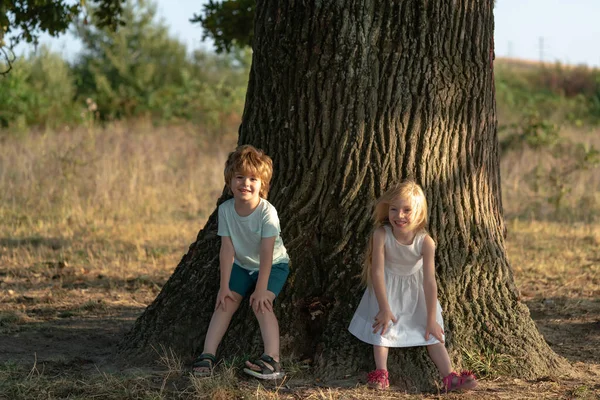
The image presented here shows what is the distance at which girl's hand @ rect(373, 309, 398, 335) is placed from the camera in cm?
438

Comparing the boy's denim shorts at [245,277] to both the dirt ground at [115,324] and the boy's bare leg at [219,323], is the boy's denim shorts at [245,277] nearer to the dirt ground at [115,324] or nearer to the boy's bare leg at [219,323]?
the boy's bare leg at [219,323]

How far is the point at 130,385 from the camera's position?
436cm

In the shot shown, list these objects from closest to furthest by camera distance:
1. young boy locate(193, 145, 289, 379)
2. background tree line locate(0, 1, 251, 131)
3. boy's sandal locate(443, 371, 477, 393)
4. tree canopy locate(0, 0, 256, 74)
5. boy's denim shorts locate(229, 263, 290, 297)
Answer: boy's sandal locate(443, 371, 477, 393) < young boy locate(193, 145, 289, 379) < boy's denim shorts locate(229, 263, 290, 297) < tree canopy locate(0, 0, 256, 74) < background tree line locate(0, 1, 251, 131)

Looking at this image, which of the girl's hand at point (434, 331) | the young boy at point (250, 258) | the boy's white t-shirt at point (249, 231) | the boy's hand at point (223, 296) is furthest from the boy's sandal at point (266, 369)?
the girl's hand at point (434, 331)

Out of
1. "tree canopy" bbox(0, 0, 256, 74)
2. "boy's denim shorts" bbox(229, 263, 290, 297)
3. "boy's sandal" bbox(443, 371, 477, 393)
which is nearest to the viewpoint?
"boy's sandal" bbox(443, 371, 477, 393)

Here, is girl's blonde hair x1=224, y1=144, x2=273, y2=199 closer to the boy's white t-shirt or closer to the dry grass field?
the boy's white t-shirt

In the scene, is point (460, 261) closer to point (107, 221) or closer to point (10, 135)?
point (107, 221)

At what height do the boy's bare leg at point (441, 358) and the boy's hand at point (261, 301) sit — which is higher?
the boy's hand at point (261, 301)

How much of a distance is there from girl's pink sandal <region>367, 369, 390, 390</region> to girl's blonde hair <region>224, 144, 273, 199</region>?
3.84 ft

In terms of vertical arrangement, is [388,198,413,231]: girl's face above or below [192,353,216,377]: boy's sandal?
above

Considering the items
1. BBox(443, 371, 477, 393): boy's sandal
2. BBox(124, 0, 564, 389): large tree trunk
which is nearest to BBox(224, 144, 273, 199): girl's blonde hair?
BBox(124, 0, 564, 389): large tree trunk

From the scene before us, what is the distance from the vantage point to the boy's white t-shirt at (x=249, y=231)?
4.48m

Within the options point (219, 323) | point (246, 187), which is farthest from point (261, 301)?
point (246, 187)

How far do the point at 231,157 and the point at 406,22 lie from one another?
1235 mm
